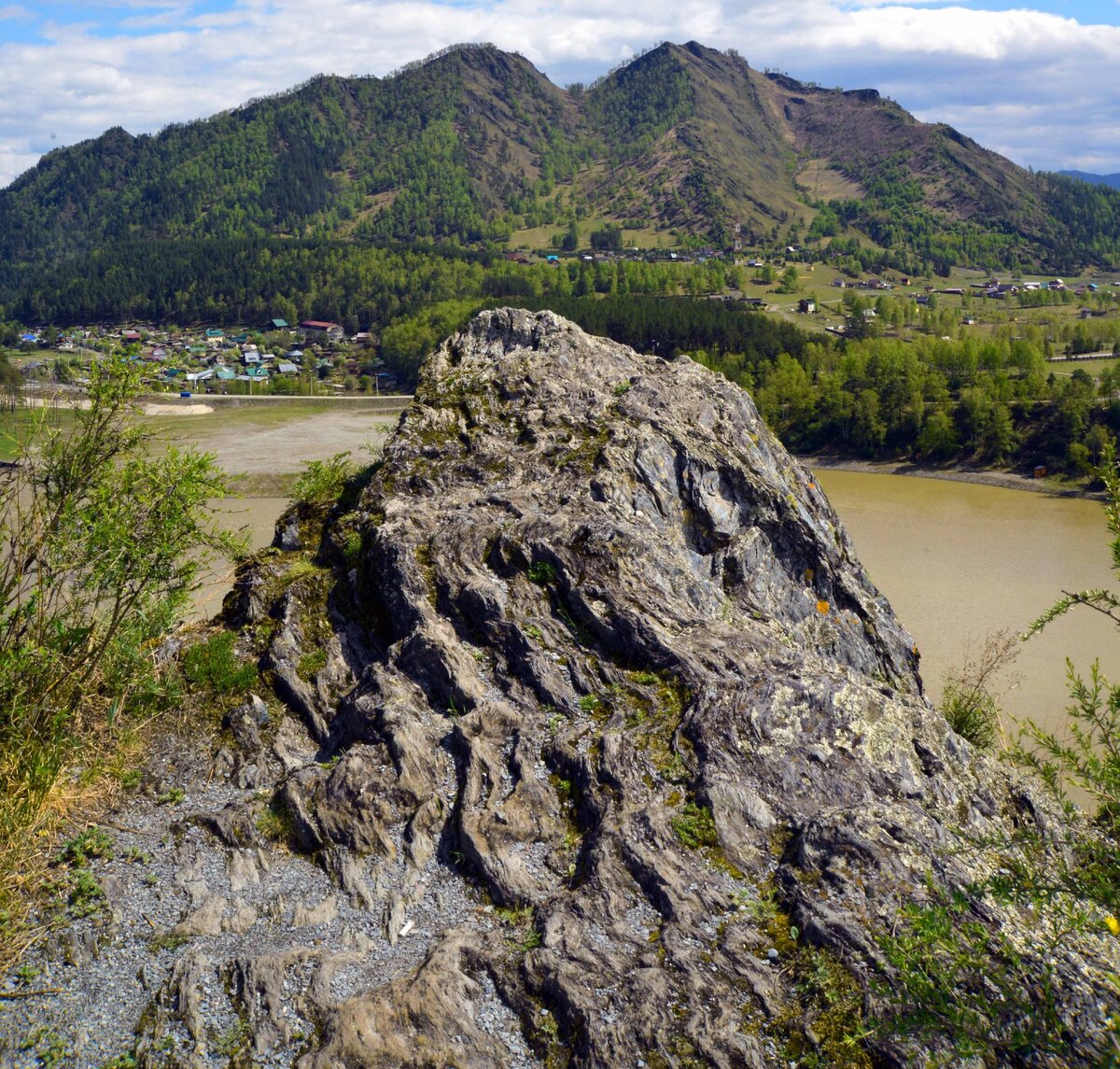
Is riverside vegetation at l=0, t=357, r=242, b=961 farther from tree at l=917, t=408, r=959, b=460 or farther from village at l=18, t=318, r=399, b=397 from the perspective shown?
village at l=18, t=318, r=399, b=397

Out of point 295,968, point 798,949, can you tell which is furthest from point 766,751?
point 295,968

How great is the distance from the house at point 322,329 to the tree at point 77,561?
397 ft

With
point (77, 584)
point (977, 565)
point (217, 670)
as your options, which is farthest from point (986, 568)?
point (77, 584)

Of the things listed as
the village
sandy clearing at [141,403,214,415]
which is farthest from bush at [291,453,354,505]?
the village

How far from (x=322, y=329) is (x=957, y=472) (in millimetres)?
95190

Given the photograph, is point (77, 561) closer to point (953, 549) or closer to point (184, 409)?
point (953, 549)

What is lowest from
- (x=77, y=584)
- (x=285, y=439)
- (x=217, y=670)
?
(x=285, y=439)

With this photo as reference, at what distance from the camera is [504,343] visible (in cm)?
1950

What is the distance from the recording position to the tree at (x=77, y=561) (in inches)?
349

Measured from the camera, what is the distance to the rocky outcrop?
24.2 feet

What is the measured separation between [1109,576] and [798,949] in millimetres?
38000

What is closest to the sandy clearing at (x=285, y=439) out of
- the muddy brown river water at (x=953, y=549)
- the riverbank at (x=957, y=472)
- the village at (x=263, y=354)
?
the muddy brown river water at (x=953, y=549)

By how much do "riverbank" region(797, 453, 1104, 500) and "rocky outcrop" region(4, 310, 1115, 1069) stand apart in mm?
47643

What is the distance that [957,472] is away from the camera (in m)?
64.4
